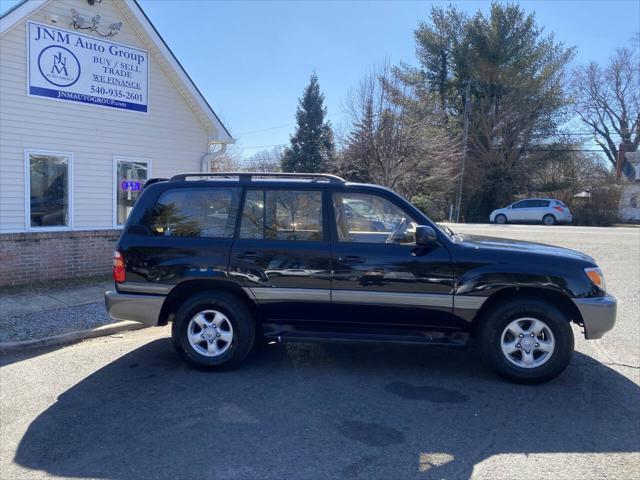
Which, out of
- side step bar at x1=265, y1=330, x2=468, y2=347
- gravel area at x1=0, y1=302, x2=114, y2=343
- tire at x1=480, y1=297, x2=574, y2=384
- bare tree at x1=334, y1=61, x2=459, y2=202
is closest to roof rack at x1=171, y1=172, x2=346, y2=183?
side step bar at x1=265, y1=330, x2=468, y2=347

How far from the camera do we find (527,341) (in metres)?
4.86

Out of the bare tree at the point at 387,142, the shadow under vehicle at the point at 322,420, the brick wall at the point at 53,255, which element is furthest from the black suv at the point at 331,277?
the bare tree at the point at 387,142

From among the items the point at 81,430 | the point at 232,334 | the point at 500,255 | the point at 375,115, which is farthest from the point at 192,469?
the point at 375,115

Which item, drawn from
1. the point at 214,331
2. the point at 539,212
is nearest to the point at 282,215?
the point at 214,331

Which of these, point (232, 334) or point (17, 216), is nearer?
point (232, 334)

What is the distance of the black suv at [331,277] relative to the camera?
4852 mm

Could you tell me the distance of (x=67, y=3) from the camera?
964cm

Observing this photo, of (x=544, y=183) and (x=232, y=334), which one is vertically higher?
(x=544, y=183)

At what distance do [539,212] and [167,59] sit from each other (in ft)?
85.0

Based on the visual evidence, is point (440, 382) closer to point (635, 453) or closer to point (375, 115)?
point (635, 453)

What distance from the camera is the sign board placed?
9.24 meters

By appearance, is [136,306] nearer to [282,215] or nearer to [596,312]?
[282,215]

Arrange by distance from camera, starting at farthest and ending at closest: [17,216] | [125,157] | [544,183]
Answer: [544,183] < [125,157] < [17,216]

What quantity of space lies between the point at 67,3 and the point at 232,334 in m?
7.86
